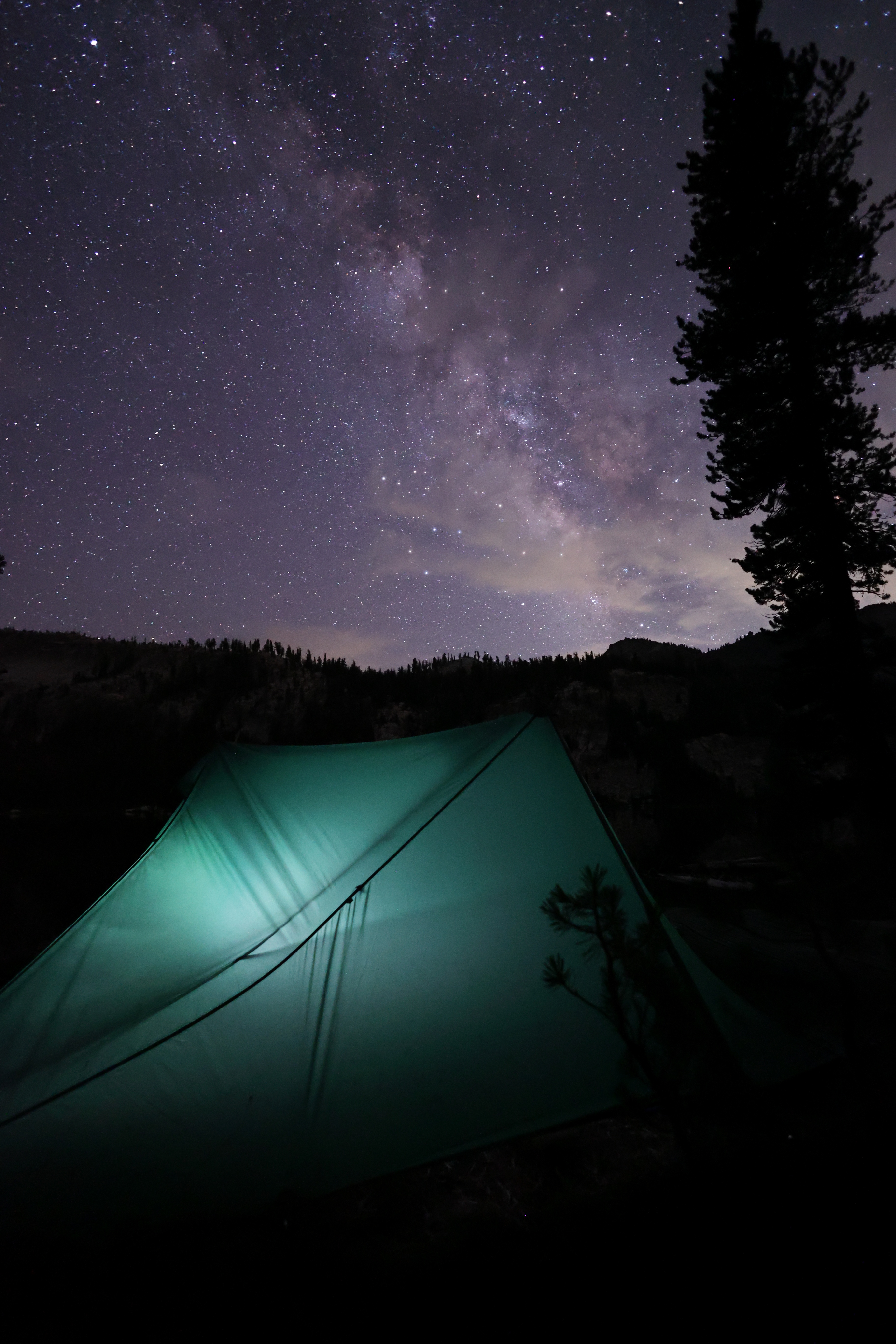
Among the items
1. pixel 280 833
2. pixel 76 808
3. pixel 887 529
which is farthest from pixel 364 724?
pixel 280 833

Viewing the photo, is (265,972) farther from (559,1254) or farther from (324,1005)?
(559,1254)

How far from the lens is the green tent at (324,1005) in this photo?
8.45 feet

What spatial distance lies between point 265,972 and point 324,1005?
403 millimetres

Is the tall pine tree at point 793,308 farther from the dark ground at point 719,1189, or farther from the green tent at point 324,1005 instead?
the green tent at point 324,1005

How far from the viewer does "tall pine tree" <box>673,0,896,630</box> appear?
1045 centimetres

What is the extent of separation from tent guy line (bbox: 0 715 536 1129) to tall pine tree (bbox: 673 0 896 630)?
10403mm

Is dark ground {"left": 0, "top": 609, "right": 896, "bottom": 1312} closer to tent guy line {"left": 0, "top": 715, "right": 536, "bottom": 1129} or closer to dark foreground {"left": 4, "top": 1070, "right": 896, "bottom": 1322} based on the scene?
dark foreground {"left": 4, "top": 1070, "right": 896, "bottom": 1322}

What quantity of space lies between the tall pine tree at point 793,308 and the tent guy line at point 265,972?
1040 cm

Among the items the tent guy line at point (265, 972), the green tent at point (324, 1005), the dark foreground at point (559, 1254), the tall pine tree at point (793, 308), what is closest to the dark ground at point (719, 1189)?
the dark foreground at point (559, 1254)

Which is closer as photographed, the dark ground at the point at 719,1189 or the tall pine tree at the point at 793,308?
the dark ground at the point at 719,1189

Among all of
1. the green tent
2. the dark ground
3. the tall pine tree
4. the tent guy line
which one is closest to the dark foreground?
the dark ground

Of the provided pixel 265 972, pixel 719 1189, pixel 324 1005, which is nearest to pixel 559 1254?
pixel 719 1189

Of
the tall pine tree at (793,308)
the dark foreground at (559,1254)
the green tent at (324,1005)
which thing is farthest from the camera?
the tall pine tree at (793,308)

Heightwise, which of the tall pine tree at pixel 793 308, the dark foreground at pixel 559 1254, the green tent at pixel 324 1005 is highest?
the tall pine tree at pixel 793 308
